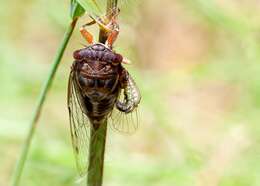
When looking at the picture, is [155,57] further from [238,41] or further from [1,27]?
[238,41]

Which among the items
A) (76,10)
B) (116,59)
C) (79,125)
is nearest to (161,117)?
(79,125)

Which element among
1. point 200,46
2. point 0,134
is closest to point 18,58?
point 0,134

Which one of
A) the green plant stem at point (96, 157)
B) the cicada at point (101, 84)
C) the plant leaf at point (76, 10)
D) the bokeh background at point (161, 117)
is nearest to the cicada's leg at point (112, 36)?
the cicada at point (101, 84)

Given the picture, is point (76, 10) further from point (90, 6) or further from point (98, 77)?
point (98, 77)

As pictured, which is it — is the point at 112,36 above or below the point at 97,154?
above

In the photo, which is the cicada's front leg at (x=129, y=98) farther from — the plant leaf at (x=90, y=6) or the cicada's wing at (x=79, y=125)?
the plant leaf at (x=90, y=6)

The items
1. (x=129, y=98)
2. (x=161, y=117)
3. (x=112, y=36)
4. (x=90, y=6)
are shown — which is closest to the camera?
(x=90, y=6)

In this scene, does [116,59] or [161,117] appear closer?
[116,59]
